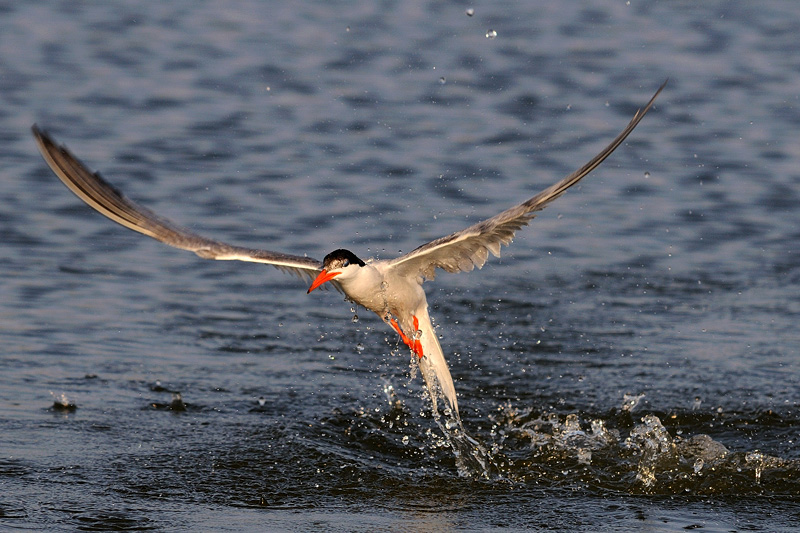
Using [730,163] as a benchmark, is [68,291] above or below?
below

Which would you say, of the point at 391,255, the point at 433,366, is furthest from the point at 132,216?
the point at 391,255

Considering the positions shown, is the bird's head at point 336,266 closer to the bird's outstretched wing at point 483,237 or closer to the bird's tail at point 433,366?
the bird's outstretched wing at point 483,237

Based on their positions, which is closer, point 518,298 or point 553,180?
point 518,298

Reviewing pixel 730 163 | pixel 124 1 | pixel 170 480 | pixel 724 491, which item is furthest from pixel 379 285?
pixel 124 1

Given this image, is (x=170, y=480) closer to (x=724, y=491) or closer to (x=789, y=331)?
(x=724, y=491)

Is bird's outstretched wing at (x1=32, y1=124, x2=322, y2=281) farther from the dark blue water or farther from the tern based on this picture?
the dark blue water

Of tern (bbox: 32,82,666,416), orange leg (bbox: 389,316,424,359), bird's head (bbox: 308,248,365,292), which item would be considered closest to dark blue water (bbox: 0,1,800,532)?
orange leg (bbox: 389,316,424,359)

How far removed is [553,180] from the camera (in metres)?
12.5

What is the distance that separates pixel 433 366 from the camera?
7734 millimetres

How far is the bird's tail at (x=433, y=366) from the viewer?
25.1 ft

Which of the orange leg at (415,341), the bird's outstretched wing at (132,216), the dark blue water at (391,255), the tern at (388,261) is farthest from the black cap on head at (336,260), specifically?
the dark blue water at (391,255)

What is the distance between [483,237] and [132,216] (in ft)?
6.66

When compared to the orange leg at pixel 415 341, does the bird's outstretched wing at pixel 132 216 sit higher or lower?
higher

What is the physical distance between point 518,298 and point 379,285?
2986 mm
